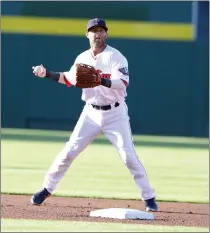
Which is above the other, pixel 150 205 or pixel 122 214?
pixel 122 214

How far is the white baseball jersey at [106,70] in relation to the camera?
26.3 feet

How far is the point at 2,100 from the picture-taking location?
23734mm

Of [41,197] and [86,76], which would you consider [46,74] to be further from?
[41,197]

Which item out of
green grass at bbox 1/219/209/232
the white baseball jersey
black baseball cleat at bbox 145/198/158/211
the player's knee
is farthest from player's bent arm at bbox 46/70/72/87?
green grass at bbox 1/219/209/232

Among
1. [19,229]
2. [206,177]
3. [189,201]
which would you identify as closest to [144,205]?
[189,201]

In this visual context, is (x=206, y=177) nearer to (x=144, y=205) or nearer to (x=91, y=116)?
(x=144, y=205)

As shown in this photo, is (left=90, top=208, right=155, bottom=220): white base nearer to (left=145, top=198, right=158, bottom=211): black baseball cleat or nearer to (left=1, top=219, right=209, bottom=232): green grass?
(left=1, top=219, right=209, bottom=232): green grass

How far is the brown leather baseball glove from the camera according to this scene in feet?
25.7

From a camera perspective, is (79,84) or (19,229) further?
(79,84)

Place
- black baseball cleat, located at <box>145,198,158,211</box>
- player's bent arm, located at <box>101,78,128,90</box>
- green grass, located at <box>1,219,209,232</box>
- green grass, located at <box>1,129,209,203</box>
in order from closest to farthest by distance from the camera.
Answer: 1. green grass, located at <box>1,219,209,232</box>
2. player's bent arm, located at <box>101,78,128,90</box>
3. black baseball cleat, located at <box>145,198,158,211</box>
4. green grass, located at <box>1,129,209,203</box>

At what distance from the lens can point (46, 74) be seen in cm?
830

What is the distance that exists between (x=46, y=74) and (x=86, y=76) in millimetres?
593

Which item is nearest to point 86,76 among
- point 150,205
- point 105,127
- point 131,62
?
point 105,127

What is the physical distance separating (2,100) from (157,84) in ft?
13.4
